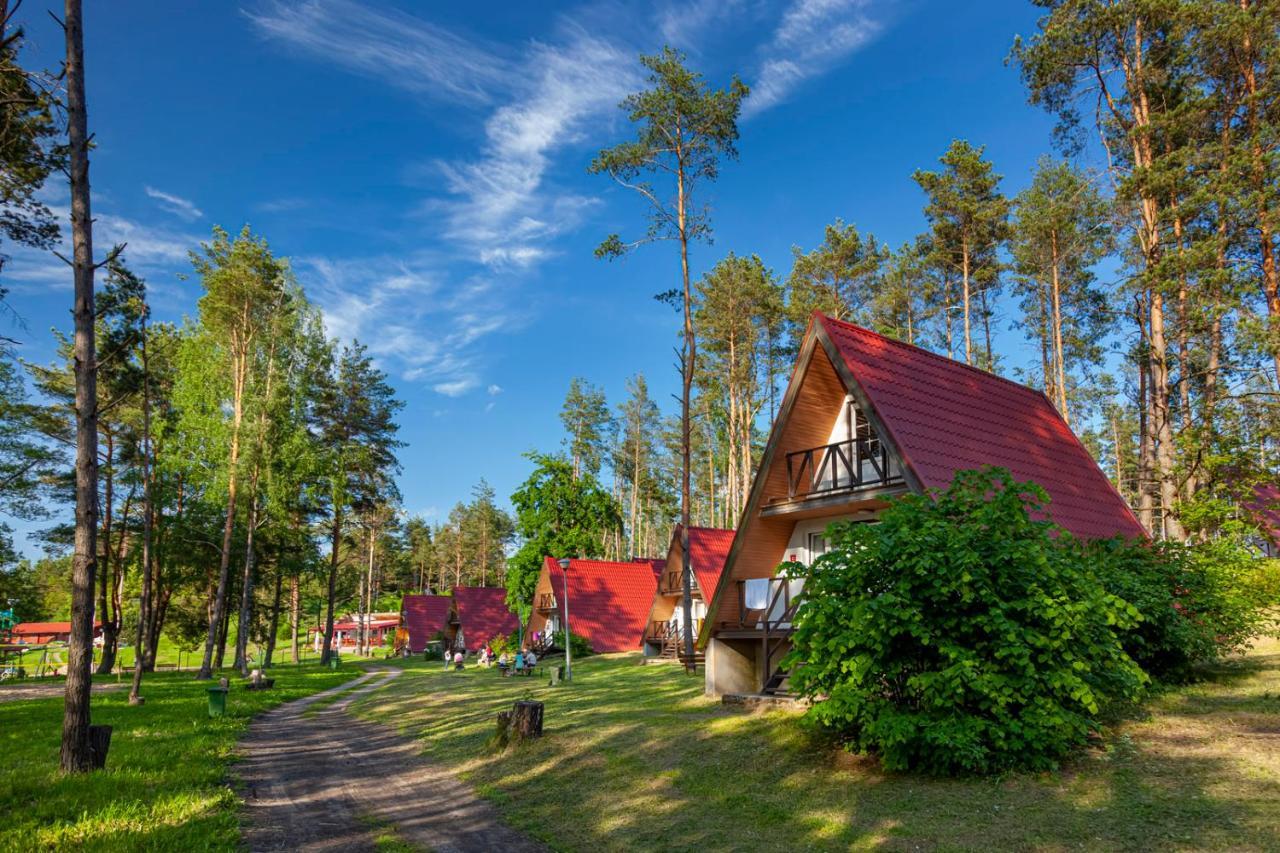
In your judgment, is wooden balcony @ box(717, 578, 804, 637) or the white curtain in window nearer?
wooden balcony @ box(717, 578, 804, 637)

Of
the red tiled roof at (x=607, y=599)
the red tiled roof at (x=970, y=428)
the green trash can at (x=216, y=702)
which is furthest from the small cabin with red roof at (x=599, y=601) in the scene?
the red tiled roof at (x=970, y=428)

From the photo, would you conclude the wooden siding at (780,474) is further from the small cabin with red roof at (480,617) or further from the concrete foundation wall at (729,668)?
the small cabin with red roof at (480,617)

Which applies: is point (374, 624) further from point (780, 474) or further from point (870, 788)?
point (870, 788)

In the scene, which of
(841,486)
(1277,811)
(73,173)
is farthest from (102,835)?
(841,486)

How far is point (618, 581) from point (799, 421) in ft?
92.7

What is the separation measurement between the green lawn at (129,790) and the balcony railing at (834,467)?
10879mm

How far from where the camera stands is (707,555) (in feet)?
109

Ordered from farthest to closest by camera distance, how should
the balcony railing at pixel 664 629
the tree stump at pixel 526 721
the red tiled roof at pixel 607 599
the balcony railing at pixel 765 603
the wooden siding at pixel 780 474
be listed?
the red tiled roof at pixel 607 599
the balcony railing at pixel 664 629
the wooden siding at pixel 780 474
the balcony railing at pixel 765 603
the tree stump at pixel 526 721

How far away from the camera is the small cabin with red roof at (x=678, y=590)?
3219 cm

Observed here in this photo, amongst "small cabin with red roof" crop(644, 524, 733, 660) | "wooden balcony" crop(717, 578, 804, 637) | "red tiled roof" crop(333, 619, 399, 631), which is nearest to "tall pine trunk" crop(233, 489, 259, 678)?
"small cabin with red roof" crop(644, 524, 733, 660)

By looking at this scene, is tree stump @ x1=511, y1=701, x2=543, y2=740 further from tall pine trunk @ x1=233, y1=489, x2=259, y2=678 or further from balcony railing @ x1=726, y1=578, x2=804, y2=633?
tall pine trunk @ x1=233, y1=489, x2=259, y2=678

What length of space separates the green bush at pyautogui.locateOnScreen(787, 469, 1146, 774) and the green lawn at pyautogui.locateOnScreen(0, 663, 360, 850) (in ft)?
22.9

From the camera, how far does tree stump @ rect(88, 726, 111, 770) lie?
9.95m

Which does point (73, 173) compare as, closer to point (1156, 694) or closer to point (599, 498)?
point (1156, 694)
